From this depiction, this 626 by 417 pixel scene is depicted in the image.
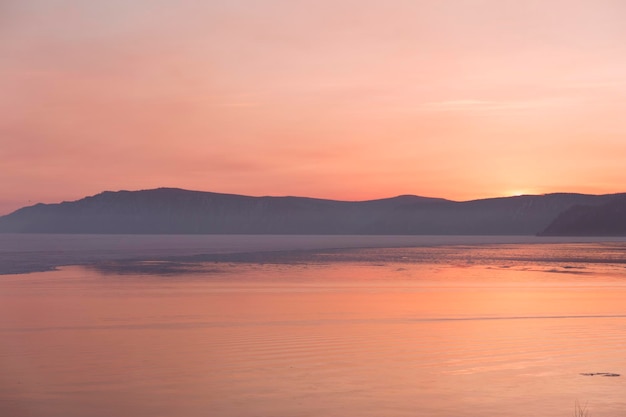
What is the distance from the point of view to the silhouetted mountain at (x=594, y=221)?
183m

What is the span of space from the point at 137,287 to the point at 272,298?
5.75 metres

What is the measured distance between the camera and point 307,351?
44.8 ft

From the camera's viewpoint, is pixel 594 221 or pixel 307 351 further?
pixel 594 221

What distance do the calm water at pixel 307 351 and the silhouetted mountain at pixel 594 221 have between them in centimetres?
16716

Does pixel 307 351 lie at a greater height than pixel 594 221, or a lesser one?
lesser

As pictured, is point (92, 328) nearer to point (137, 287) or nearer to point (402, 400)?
point (402, 400)

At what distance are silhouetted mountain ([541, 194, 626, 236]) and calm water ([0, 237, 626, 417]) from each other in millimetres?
167157

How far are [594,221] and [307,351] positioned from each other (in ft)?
610

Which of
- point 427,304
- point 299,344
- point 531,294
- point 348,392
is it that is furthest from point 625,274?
point 348,392

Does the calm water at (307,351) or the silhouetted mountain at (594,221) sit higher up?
the silhouetted mountain at (594,221)

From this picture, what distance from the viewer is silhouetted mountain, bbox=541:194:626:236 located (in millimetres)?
183250

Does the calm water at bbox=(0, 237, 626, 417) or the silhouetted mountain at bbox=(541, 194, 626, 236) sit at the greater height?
the silhouetted mountain at bbox=(541, 194, 626, 236)

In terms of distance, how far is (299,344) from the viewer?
47.2 ft

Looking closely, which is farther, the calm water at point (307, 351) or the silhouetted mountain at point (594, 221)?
the silhouetted mountain at point (594, 221)
